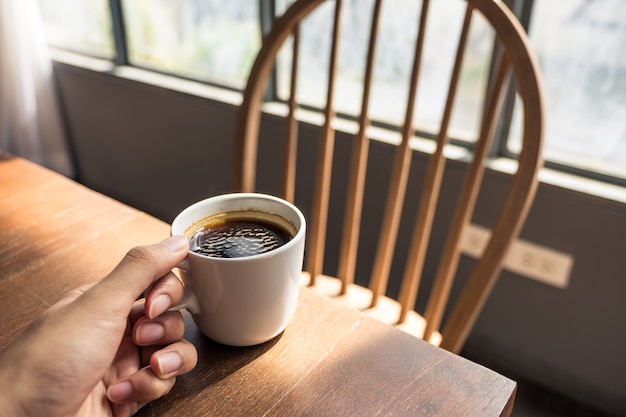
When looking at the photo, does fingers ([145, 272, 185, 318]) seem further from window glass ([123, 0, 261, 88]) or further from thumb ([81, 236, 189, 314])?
window glass ([123, 0, 261, 88])

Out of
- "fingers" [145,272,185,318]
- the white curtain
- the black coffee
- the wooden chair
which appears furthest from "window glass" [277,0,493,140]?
the white curtain

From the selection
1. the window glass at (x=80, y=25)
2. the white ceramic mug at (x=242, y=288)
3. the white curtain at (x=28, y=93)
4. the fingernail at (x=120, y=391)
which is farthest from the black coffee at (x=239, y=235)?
the white curtain at (x=28, y=93)

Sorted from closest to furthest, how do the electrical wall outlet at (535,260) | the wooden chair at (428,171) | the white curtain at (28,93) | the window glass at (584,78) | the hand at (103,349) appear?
1. the hand at (103,349)
2. the wooden chair at (428,171)
3. the window glass at (584,78)
4. the electrical wall outlet at (535,260)
5. the white curtain at (28,93)

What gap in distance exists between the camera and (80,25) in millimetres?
2176

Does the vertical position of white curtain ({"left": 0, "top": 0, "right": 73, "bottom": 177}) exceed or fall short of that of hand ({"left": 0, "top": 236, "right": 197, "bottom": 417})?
it falls short

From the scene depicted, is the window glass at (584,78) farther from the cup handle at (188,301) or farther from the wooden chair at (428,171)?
the cup handle at (188,301)

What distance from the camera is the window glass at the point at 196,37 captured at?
1665mm

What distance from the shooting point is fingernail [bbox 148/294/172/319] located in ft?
1.38

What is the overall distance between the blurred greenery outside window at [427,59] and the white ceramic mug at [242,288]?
34.9 inches

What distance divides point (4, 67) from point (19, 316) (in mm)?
1920

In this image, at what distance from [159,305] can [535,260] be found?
1.05m

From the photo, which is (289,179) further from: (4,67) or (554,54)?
(4,67)

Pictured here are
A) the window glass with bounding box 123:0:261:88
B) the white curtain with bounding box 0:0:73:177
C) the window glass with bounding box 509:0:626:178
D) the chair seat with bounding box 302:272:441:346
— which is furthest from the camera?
the white curtain with bounding box 0:0:73:177

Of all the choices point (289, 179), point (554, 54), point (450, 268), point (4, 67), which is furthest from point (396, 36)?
point (4, 67)
